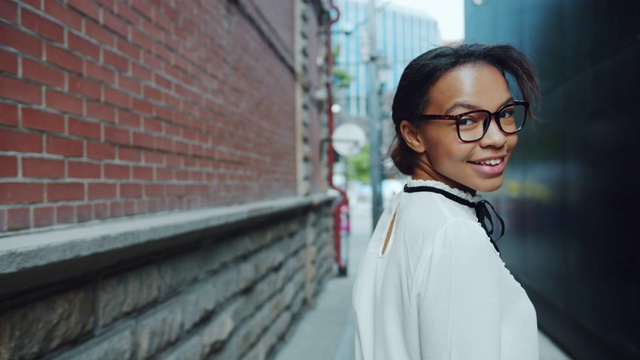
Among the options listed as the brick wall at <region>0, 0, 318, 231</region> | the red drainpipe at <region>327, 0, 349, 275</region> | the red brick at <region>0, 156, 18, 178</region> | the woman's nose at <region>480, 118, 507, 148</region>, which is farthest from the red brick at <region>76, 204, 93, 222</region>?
the red drainpipe at <region>327, 0, 349, 275</region>

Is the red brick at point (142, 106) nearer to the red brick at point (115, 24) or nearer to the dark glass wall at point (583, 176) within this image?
the red brick at point (115, 24)

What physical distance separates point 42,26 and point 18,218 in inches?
27.1

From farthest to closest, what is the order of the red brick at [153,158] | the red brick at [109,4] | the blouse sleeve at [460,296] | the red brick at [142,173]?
the red brick at [153,158] → the red brick at [142,173] → the red brick at [109,4] → the blouse sleeve at [460,296]

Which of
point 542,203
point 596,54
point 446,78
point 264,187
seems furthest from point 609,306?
point 264,187

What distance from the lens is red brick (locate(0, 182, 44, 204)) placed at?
165 centimetres

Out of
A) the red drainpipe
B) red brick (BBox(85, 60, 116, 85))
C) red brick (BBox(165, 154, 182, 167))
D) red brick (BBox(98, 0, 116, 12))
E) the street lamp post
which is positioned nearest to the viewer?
red brick (BBox(85, 60, 116, 85))

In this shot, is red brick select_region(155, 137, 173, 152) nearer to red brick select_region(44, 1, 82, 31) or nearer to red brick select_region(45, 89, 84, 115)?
red brick select_region(45, 89, 84, 115)

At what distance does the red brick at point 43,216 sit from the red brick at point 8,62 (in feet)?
1.56

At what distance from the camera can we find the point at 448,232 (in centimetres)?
A: 110

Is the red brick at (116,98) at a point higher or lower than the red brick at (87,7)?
lower

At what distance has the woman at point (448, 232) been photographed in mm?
1067

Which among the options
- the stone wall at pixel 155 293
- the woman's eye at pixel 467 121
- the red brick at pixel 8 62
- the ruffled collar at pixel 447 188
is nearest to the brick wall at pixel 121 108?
the red brick at pixel 8 62

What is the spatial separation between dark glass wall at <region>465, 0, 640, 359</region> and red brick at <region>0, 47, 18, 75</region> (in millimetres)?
1633

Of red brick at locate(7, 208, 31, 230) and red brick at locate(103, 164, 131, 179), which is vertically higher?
red brick at locate(103, 164, 131, 179)
